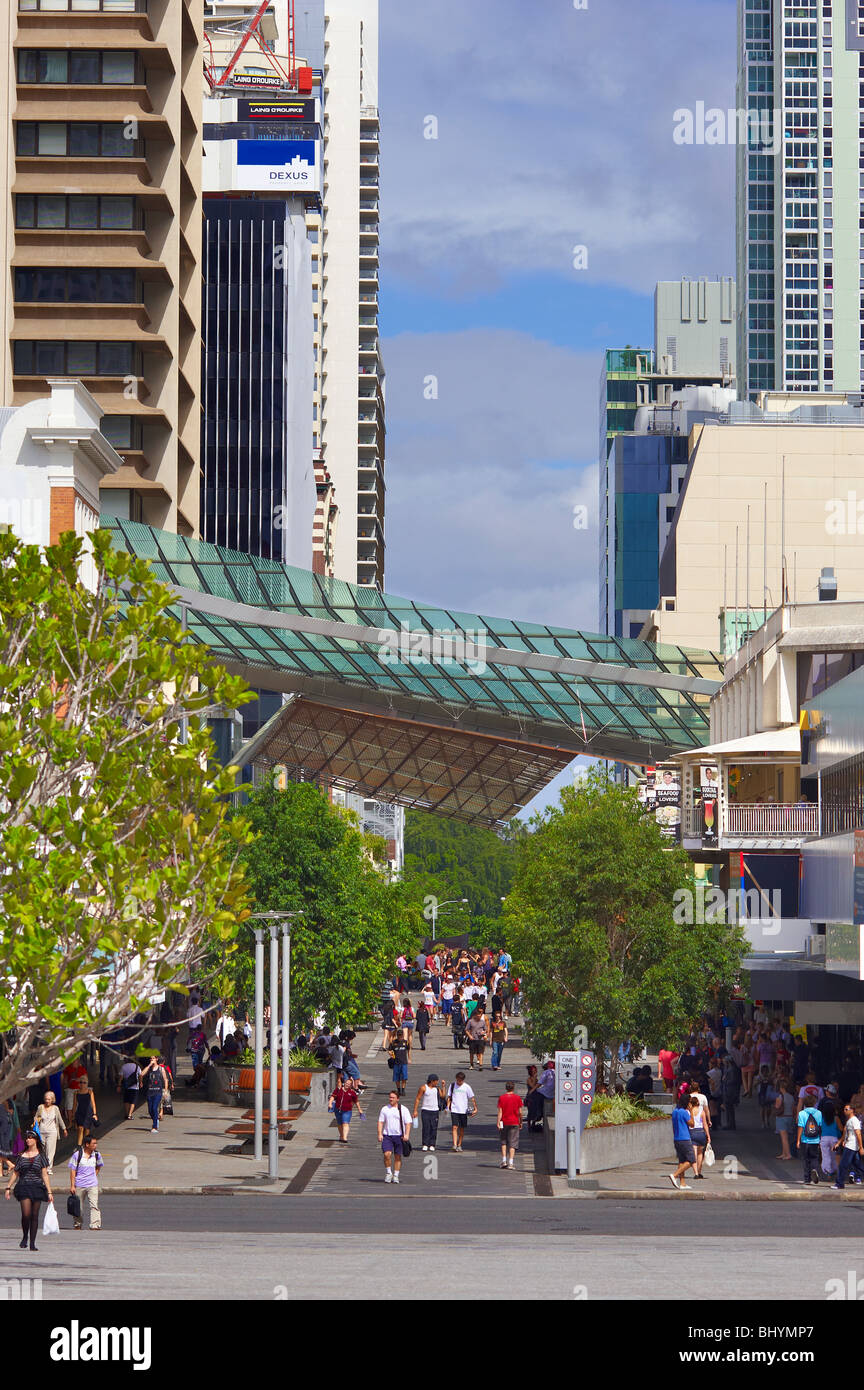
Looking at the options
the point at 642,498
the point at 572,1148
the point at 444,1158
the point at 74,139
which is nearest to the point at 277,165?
the point at 74,139

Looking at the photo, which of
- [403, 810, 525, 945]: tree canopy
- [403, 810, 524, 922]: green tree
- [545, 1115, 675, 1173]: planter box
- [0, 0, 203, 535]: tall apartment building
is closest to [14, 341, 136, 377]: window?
[0, 0, 203, 535]: tall apartment building

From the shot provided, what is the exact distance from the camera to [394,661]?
198 ft

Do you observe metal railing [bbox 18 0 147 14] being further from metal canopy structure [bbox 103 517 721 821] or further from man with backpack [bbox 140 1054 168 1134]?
man with backpack [bbox 140 1054 168 1134]

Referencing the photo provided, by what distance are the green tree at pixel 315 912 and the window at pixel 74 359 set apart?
27463mm

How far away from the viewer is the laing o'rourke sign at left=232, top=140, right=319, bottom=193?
125 m

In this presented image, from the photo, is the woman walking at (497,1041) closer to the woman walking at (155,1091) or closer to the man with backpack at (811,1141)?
the woman walking at (155,1091)

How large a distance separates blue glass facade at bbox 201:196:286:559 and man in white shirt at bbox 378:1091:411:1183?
95.0 metres

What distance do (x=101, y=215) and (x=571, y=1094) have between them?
155 feet

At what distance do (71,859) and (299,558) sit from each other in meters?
116
